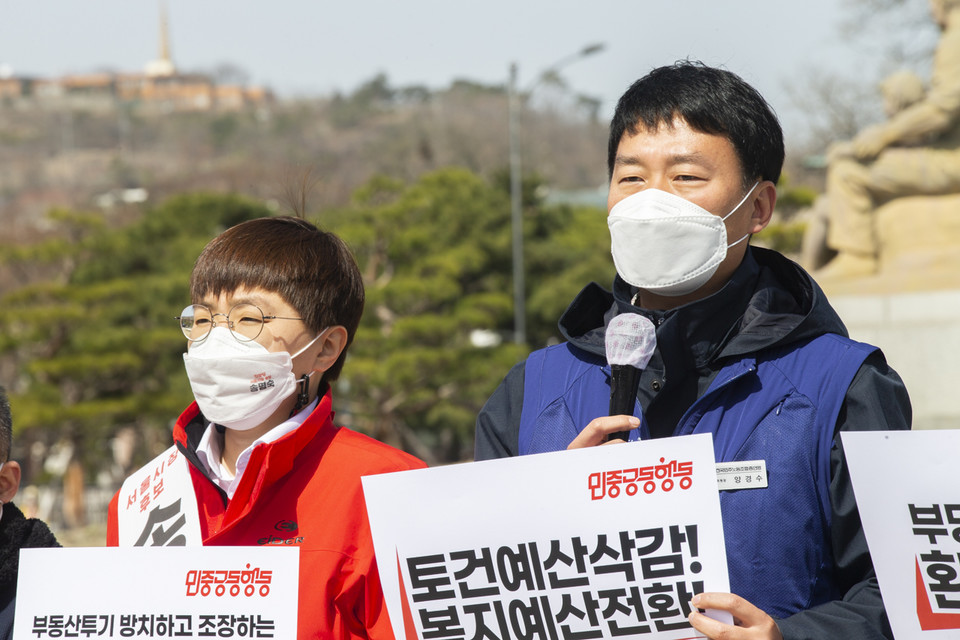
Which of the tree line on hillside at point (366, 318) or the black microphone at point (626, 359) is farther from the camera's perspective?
the tree line on hillside at point (366, 318)

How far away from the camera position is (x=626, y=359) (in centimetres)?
201

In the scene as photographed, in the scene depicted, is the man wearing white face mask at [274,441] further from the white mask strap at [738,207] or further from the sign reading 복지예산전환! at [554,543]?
the white mask strap at [738,207]

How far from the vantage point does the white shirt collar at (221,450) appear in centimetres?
236

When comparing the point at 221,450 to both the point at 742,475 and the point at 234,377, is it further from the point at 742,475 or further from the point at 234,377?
the point at 742,475

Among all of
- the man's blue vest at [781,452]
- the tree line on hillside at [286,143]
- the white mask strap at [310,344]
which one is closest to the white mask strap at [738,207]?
the man's blue vest at [781,452]

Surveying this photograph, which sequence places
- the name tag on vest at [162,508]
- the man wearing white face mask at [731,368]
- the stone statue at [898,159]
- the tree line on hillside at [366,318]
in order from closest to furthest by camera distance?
the man wearing white face mask at [731,368] → the name tag on vest at [162,508] → the stone statue at [898,159] → the tree line on hillside at [366,318]

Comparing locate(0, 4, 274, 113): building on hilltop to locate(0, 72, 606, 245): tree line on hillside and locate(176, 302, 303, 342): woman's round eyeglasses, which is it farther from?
locate(176, 302, 303, 342): woman's round eyeglasses

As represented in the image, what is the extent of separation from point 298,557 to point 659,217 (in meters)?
0.92

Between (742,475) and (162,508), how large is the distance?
1212mm

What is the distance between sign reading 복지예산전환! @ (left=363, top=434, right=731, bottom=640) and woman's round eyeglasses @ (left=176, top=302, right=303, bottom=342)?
61 centimetres

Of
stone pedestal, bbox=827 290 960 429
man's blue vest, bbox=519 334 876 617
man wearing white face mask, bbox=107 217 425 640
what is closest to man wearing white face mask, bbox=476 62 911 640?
man's blue vest, bbox=519 334 876 617

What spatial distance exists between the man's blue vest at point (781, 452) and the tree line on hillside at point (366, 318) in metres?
20.2

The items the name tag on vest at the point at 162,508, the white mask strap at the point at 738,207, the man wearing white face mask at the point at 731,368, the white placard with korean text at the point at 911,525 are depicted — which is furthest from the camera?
the name tag on vest at the point at 162,508

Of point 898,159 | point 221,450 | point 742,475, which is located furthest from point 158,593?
point 898,159
